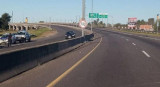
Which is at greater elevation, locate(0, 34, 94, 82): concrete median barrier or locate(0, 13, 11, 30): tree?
locate(0, 13, 11, 30): tree

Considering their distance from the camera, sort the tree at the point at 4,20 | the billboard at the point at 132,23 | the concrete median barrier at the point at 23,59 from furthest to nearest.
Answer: the billboard at the point at 132,23, the tree at the point at 4,20, the concrete median barrier at the point at 23,59

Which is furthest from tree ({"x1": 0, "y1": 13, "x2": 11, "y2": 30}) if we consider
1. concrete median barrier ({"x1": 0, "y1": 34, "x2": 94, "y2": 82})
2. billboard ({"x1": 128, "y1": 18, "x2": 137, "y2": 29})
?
concrete median barrier ({"x1": 0, "y1": 34, "x2": 94, "y2": 82})

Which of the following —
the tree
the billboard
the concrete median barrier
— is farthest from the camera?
the billboard

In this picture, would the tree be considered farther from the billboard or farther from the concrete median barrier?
the concrete median barrier

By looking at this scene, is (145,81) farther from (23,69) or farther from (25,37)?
(25,37)

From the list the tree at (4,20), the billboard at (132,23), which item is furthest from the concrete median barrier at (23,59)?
the billboard at (132,23)

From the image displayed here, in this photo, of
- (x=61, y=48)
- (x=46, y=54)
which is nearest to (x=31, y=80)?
(x=46, y=54)

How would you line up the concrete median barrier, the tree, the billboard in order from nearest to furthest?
the concrete median barrier, the tree, the billboard

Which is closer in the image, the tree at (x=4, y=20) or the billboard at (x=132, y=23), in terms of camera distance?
the tree at (x=4, y=20)

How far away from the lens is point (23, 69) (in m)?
12.1

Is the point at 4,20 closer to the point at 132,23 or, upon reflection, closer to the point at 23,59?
the point at 132,23

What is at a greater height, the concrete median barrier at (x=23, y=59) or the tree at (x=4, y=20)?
the tree at (x=4, y=20)

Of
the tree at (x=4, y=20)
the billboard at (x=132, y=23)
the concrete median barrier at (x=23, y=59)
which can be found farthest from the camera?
the billboard at (x=132, y=23)

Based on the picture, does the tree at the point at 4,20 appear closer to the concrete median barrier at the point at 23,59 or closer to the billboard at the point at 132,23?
the billboard at the point at 132,23
